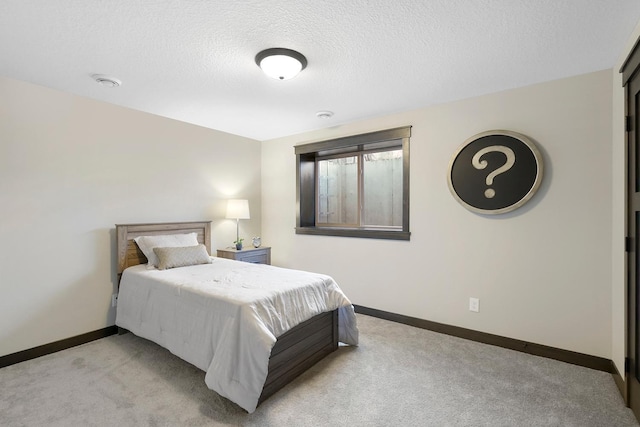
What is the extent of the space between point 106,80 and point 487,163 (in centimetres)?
341

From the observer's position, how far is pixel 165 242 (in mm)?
3277

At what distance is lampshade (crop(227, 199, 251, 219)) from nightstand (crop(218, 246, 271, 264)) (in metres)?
0.46

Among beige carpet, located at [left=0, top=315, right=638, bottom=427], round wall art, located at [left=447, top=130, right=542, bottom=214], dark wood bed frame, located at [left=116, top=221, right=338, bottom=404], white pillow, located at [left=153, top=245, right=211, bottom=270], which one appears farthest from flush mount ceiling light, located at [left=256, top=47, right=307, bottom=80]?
beige carpet, located at [left=0, top=315, right=638, bottom=427]

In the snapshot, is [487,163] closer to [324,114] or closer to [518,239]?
[518,239]

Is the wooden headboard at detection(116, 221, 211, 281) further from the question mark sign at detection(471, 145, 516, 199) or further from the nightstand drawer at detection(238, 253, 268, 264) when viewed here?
the question mark sign at detection(471, 145, 516, 199)

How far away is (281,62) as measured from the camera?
2135 millimetres

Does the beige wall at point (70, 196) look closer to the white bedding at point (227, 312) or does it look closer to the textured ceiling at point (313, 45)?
the textured ceiling at point (313, 45)

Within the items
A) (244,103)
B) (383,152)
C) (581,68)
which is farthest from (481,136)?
(244,103)

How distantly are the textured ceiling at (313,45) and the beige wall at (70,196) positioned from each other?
0.28 meters

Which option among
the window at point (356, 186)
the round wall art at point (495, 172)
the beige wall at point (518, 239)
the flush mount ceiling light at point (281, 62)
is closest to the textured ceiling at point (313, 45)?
the flush mount ceiling light at point (281, 62)

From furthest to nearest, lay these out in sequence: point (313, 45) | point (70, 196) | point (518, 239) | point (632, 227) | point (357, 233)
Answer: point (357, 233), point (70, 196), point (518, 239), point (313, 45), point (632, 227)

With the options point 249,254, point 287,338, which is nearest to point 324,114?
point 249,254

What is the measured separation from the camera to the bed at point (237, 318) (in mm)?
1900

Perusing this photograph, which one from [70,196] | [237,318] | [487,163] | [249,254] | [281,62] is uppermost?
[281,62]
